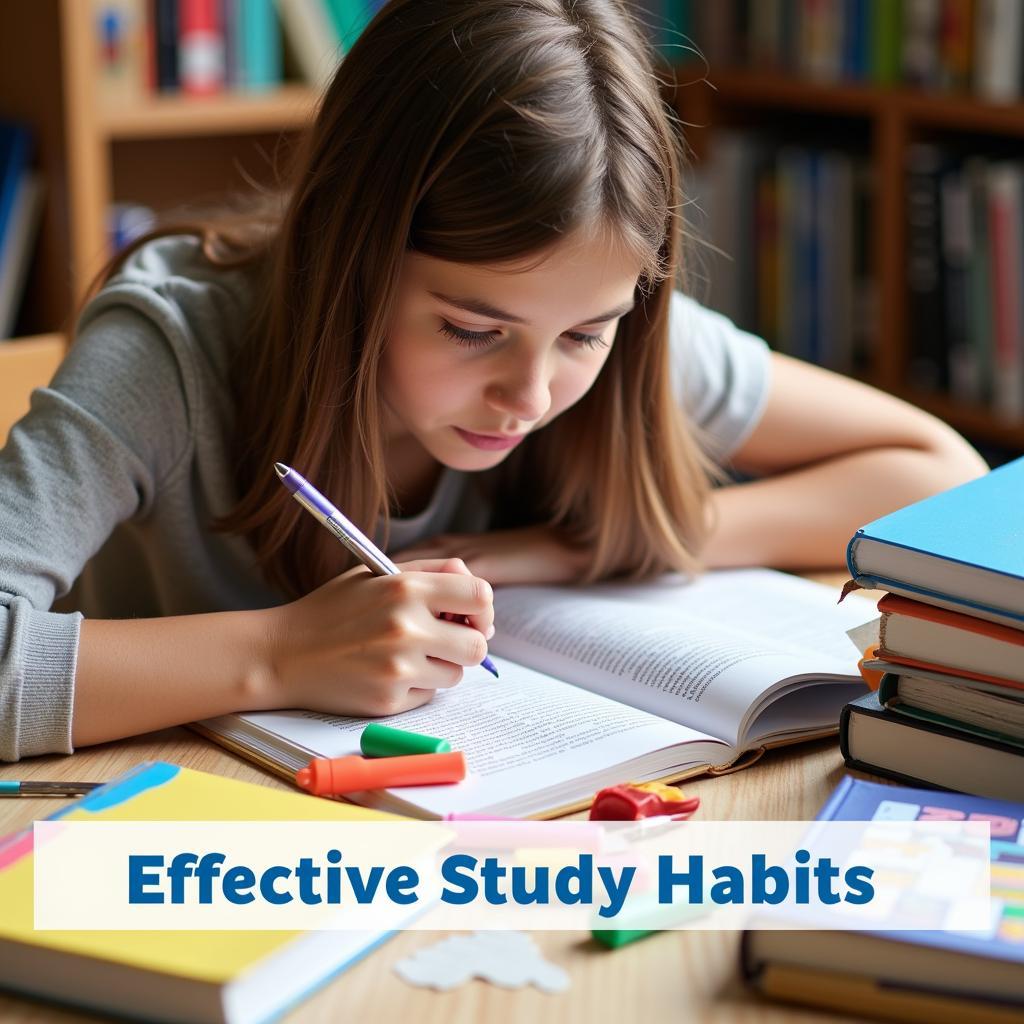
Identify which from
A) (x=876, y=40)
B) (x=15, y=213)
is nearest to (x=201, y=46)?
(x=15, y=213)

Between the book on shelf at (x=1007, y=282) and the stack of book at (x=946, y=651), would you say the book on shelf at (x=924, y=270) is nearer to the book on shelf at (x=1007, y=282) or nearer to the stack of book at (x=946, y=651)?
the book on shelf at (x=1007, y=282)

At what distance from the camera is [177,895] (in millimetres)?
667

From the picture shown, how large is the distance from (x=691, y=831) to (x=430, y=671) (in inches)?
8.0

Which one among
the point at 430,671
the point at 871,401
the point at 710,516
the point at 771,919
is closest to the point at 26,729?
the point at 430,671

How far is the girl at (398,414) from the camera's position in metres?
0.91

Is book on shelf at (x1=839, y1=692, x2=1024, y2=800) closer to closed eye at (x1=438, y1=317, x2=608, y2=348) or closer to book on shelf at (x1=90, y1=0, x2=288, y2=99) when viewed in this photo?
closed eye at (x1=438, y1=317, x2=608, y2=348)

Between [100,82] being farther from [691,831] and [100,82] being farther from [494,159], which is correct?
[691,831]

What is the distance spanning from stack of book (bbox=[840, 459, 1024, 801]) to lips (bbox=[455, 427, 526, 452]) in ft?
1.01

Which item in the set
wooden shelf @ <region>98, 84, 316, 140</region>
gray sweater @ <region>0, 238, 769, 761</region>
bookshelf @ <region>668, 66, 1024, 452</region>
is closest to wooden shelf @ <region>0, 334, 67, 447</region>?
gray sweater @ <region>0, 238, 769, 761</region>

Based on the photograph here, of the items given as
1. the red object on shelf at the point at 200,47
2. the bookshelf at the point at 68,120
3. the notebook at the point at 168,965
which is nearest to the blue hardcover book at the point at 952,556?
the notebook at the point at 168,965

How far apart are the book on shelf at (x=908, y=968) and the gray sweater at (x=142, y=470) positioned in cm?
46

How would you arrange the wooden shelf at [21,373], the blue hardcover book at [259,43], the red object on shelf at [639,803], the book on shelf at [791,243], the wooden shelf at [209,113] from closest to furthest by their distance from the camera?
the red object on shelf at [639,803] → the wooden shelf at [21,373] → the wooden shelf at [209,113] → the blue hardcover book at [259,43] → the book on shelf at [791,243]

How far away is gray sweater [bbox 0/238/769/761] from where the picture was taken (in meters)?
0.91

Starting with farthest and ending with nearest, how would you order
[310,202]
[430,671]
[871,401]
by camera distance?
1. [871,401]
2. [310,202]
3. [430,671]
